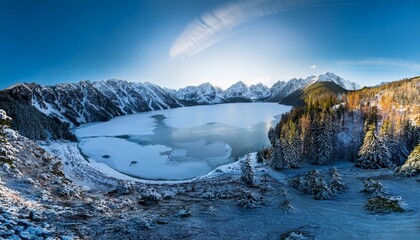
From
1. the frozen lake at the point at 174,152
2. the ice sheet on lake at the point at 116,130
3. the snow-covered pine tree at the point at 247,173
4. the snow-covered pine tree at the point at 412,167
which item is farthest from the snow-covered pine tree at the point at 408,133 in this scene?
the ice sheet on lake at the point at 116,130

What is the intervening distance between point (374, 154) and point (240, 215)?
40.0 meters

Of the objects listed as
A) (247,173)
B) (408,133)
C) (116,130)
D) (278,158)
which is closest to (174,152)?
(278,158)

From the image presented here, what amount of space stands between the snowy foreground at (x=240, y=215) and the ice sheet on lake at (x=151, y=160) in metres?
15.9

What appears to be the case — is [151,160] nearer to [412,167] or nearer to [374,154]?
[374,154]

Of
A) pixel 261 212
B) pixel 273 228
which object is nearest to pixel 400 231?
pixel 273 228

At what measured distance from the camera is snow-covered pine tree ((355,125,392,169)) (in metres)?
49.5

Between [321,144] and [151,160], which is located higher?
[321,144]

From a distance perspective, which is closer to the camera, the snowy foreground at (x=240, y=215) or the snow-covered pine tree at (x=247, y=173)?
the snowy foreground at (x=240, y=215)

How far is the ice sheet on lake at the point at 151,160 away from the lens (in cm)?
5369

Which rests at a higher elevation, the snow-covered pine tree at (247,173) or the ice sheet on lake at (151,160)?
the snow-covered pine tree at (247,173)

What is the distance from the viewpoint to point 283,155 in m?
51.3

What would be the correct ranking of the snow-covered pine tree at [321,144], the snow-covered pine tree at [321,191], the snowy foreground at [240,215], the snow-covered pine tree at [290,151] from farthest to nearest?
1. the snow-covered pine tree at [321,144]
2. the snow-covered pine tree at [290,151]
3. the snow-covered pine tree at [321,191]
4. the snowy foreground at [240,215]

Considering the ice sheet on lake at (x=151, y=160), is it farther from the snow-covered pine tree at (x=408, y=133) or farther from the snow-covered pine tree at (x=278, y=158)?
the snow-covered pine tree at (x=408, y=133)

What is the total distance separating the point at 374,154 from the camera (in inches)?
1961
